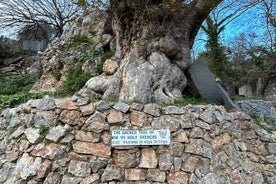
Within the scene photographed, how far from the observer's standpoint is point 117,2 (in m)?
4.70

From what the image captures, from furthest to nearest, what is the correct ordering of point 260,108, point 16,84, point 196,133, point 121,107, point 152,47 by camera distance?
1. point 16,84
2. point 260,108
3. point 152,47
4. point 196,133
5. point 121,107

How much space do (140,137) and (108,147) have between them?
17.8 inches

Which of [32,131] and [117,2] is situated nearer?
[32,131]

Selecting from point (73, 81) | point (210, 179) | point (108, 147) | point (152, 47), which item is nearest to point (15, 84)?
point (73, 81)

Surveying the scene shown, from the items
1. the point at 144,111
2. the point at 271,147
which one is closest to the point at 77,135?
the point at 144,111

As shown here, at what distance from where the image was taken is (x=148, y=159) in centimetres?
310

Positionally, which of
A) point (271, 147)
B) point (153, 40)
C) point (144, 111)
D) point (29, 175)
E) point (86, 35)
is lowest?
point (29, 175)

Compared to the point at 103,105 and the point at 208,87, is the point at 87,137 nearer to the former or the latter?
the point at 103,105

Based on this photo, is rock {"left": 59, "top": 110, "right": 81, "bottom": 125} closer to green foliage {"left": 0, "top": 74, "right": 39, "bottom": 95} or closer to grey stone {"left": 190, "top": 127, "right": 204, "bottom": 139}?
grey stone {"left": 190, "top": 127, "right": 204, "bottom": 139}

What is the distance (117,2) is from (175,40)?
1450mm

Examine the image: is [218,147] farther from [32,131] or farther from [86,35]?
[86,35]

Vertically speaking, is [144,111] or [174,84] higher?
Result: [174,84]

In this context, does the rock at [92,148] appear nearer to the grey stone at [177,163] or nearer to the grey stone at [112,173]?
the grey stone at [112,173]

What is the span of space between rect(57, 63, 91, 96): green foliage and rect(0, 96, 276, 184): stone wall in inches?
51.0
